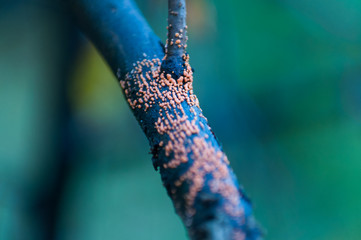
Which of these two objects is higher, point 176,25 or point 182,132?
point 176,25

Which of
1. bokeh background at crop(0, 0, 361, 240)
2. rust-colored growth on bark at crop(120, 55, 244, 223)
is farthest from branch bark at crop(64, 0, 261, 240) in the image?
bokeh background at crop(0, 0, 361, 240)

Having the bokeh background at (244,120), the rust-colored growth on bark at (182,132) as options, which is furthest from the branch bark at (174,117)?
the bokeh background at (244,120)

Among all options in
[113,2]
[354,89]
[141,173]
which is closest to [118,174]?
[141,173]

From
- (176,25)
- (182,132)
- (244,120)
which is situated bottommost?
(182,132)

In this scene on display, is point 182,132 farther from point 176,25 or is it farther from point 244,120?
point 244,120

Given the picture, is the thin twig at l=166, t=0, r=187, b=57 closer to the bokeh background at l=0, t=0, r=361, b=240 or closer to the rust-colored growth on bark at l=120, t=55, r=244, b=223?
the rust-colored growth on bark at l=120, t=55, r=244, b=223

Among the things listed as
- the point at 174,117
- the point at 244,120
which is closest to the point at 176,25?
the point at 174,117

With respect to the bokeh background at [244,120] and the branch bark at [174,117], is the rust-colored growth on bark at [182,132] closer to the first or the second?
the branch bark at [174,117]
